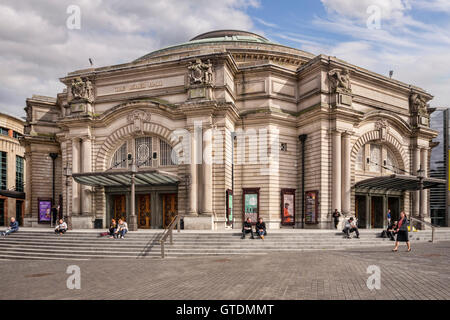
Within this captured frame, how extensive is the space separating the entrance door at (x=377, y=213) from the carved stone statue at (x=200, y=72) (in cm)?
1868

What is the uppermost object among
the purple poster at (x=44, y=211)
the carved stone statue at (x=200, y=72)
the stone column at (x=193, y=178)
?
the carved stone statue at (x=200, y=72)

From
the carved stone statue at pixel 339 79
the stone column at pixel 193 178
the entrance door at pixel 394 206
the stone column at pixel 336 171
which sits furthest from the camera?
the entrance door at pixel 394 206

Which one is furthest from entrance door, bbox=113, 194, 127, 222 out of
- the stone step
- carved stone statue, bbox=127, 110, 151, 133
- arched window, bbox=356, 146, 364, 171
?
arched window, bbox=356, 146, 364, 171

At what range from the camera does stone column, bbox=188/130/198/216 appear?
2684 centimetres

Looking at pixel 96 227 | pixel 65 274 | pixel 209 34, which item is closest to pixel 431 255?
pixel 65 274

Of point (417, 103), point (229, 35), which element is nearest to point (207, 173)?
point (417, 103)

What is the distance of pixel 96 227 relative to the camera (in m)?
30.2

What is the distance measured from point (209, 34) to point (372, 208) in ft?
92.3

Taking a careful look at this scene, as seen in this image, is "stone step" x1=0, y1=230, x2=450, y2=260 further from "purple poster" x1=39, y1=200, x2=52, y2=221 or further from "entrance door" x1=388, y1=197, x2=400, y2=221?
Result: "purple poster" x1=39, y1=200, x2=52, y2=221

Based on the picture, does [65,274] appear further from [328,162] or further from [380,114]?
[380,114]

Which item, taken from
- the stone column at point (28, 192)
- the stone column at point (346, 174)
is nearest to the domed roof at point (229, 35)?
the stone column at point (346, 174)

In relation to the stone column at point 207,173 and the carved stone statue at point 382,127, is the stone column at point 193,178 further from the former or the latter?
the carved stone statue at point 382,127

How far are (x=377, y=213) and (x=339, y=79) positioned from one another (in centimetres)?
1313

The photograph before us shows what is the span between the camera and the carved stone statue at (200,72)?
28016 millimetres
